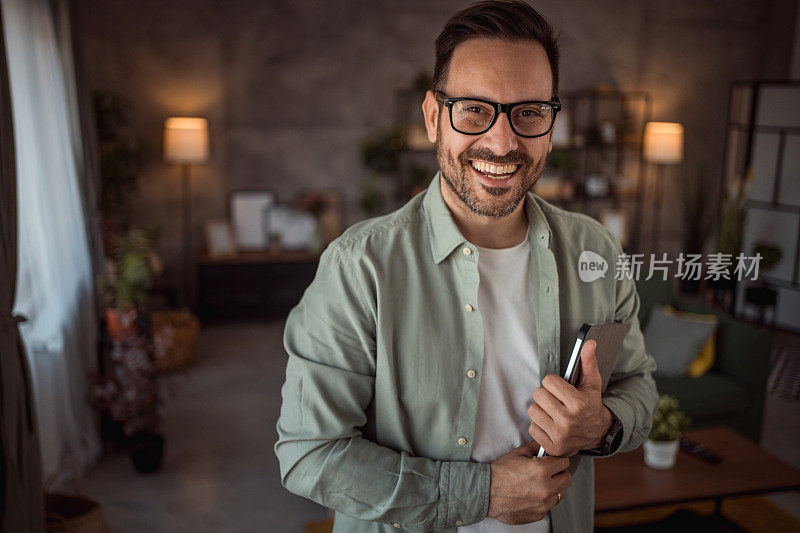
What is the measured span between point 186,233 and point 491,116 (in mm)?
5527

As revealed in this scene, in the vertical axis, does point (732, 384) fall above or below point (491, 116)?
below

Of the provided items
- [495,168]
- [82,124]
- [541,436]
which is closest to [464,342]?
[541,436]

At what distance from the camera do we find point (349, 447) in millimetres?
1054

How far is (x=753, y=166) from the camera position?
2086 mm

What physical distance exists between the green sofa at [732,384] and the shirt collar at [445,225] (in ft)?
8.43

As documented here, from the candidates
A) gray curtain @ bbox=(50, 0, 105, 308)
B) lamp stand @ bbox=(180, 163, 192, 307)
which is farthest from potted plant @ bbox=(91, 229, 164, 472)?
lamp stand @ bbox=(180, 163, 192, 307)

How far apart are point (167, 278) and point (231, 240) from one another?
0.72 m

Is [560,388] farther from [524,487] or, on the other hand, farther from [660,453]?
[660,453]

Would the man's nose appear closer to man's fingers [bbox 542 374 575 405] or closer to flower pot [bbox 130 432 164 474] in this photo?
man's fingers [bbox 542 374 575 405]

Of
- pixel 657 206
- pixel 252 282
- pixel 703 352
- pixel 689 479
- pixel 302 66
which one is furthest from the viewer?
pixel 657 206

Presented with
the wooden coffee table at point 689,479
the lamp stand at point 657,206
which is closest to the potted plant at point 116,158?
the wooden coffee table at point 689,479

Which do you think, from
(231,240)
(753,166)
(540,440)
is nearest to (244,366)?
(231,240)

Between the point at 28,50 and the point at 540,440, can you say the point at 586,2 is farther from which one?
the point at 540,440

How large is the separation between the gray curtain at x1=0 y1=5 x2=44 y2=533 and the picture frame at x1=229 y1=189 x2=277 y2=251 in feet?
12.0
